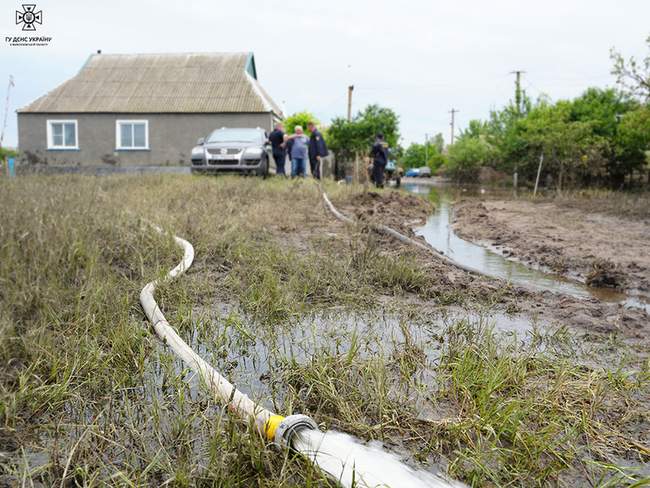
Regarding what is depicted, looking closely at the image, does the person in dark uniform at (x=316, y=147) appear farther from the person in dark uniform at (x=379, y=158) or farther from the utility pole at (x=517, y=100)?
the utility pole at (x=517, y=100)

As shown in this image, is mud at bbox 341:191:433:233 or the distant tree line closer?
mud at bbox 341:191:433:233

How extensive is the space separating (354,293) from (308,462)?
8.24 feet

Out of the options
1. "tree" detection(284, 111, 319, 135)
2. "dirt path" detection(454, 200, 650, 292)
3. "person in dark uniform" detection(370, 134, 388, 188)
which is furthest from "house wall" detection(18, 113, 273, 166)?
"dirt path" detection(454, 200, 650, 292)

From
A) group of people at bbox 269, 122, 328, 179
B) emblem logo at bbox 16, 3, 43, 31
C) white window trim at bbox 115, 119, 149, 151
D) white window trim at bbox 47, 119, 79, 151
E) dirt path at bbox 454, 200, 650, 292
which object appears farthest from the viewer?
white window trim at bbox 47, 119, 79, 151

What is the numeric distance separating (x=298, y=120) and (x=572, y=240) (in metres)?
23.8

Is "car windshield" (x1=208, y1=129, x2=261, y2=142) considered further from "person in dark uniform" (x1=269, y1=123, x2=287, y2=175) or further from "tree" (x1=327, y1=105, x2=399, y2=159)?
"tree" (x1=327, y1=105, x2=399, y2=159)

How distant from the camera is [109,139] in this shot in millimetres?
26094

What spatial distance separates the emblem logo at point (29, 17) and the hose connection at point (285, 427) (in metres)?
9.78

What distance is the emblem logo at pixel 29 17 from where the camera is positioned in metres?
9.45

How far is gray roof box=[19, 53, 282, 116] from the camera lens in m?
25.4

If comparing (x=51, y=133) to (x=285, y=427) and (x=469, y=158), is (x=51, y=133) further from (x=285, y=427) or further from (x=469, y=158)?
(x=285, y=427)

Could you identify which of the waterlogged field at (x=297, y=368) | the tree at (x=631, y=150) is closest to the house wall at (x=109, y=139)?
the tree at (x=631, y=150)

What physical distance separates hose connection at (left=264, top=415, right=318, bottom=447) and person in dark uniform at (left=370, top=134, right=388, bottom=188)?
15.6 m

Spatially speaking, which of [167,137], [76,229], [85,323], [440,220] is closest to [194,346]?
[85,323]
